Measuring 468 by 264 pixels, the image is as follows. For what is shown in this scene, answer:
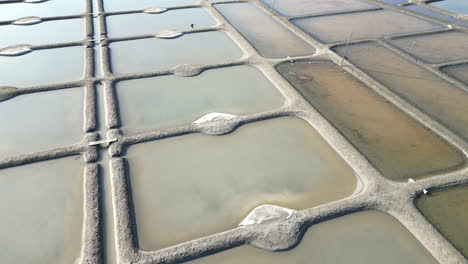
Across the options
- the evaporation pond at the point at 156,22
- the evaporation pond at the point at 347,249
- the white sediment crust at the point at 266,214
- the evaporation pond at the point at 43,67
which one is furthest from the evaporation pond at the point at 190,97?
the evaporation pond at the point at 156,22

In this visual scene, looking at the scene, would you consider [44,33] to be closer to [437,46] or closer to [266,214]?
[266,214]

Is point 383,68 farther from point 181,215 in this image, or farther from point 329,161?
point 181,215

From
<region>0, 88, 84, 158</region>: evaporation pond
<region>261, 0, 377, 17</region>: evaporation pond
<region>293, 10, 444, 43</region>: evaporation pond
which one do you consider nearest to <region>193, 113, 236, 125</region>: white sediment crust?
<region>0, 88, 84, 158</region>: evaporation pond

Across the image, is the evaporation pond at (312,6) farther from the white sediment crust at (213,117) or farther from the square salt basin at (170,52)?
the white sediment crust at (213,117)

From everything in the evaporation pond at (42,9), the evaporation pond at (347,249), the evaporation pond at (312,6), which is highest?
the evaporation pond at (312,6)

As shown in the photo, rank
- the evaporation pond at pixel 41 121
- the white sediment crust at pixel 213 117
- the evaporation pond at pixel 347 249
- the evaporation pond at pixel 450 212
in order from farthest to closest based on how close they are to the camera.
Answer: the white sediment crust at pixel 213 117 → the evaporation pond at pixel 41 121 → the evaporation pond at pixel 450 212 → the evaporation pond at pixel 347 249

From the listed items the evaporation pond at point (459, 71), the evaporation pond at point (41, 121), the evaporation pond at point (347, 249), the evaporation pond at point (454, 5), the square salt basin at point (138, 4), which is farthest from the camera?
the evaporation pond at point (454, 5)
